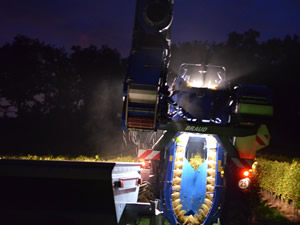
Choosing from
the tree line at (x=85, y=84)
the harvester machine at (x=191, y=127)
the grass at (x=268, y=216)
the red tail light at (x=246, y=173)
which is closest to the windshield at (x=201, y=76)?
the harvester machine at (x=191, y=127)

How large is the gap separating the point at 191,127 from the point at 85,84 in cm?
2768

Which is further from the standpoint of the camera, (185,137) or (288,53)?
(288,53)

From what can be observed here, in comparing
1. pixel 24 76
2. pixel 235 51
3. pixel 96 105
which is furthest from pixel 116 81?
pixel 235 51

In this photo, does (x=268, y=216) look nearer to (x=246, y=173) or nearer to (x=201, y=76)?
(x=246, y=173)

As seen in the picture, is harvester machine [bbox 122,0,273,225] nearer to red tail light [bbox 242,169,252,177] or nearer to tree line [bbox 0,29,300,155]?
red tail light [bbox 242,169,252,177]

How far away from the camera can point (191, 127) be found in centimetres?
664

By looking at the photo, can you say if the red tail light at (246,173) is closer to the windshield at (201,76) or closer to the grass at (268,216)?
the windshield at (201,76)

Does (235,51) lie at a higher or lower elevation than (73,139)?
higher

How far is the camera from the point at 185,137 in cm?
741

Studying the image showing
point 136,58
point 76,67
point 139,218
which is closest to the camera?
point 139,218

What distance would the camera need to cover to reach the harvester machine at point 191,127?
20.1 feet

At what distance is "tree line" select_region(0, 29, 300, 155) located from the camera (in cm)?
2434

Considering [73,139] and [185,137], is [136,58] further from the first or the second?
[73,139]

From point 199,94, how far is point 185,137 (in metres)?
0.89
